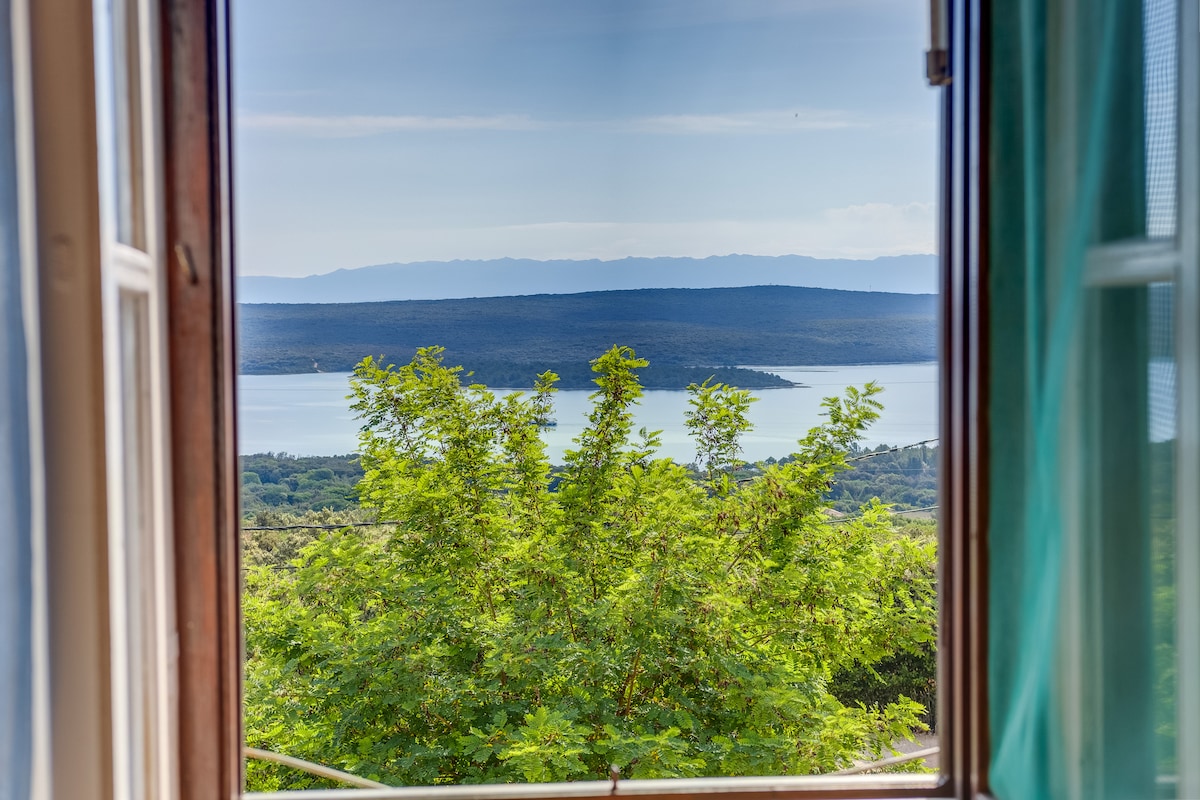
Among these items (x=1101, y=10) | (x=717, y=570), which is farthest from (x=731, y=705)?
(x=1101, y=10)

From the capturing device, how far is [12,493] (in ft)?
1.76

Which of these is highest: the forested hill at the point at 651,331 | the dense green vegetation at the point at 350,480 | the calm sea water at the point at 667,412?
the forested hill at the point at 651,331

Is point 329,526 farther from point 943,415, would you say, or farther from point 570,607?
point 943,415

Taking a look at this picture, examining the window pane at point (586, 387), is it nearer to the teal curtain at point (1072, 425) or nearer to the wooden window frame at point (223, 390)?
the wooden window frame at point (223, 390)

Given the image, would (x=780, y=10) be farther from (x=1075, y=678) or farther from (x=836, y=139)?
(x=1075, y=678)

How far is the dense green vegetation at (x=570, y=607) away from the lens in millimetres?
1791

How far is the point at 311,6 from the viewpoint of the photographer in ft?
5.20

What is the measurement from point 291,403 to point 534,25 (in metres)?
1.03

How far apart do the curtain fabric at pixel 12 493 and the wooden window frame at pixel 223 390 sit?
347mm

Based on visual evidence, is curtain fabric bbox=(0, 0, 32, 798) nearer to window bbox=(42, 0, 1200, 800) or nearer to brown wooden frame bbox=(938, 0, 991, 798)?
window bbox=(42, 0, 1200, 800)

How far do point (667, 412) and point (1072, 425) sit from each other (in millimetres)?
1059

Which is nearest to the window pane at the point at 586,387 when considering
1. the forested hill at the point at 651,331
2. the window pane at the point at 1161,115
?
the forested hill at the point at 651,331

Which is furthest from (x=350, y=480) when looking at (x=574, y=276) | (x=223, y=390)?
(x=223, y=390)

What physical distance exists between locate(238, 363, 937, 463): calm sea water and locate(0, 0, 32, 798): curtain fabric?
1036 mm
